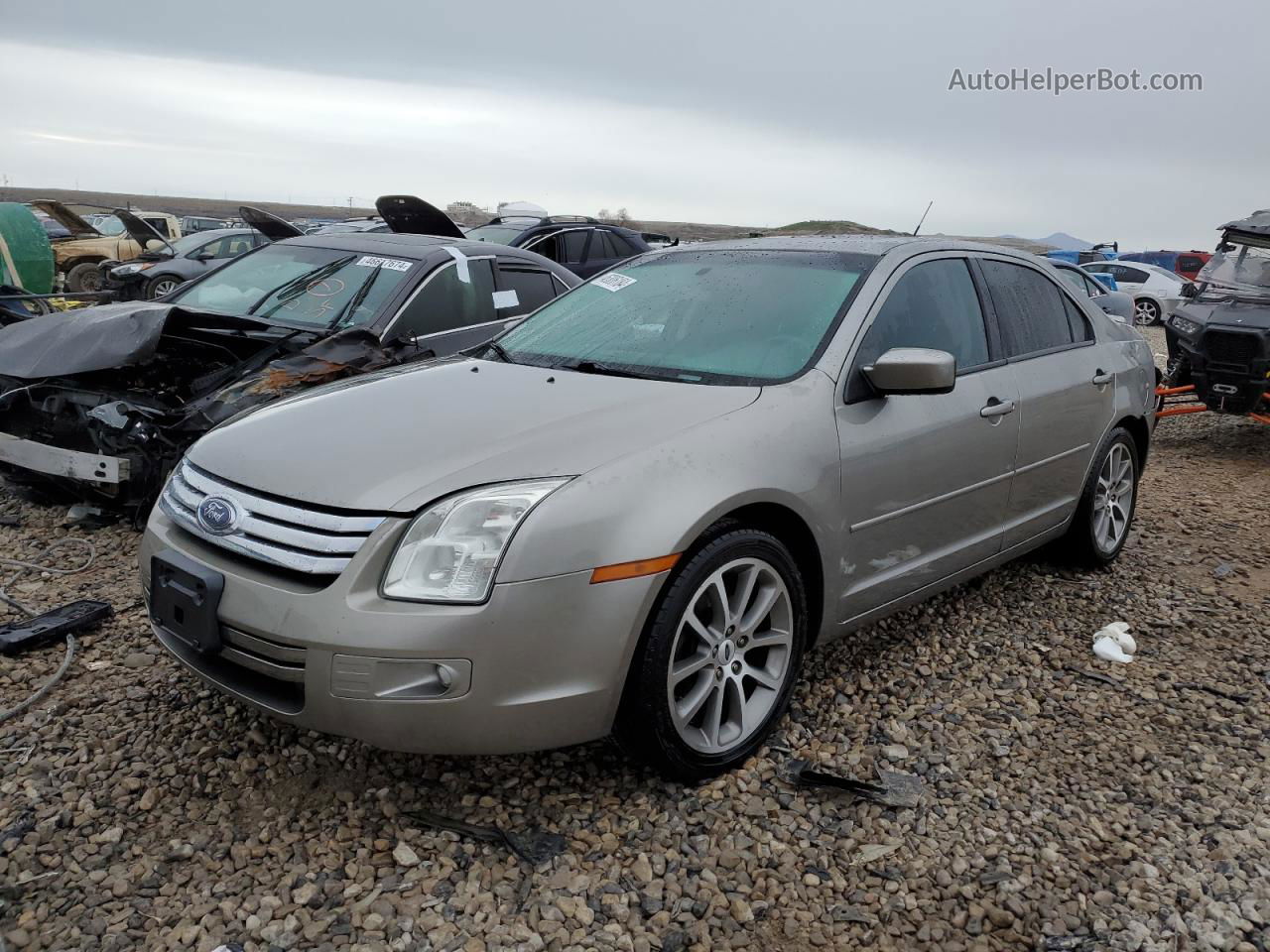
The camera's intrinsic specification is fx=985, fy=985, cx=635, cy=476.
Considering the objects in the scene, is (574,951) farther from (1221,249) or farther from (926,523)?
(1221,249)

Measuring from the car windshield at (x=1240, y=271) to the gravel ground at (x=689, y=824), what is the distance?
19.9ft

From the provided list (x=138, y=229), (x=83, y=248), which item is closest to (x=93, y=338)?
(x=138, y=229)

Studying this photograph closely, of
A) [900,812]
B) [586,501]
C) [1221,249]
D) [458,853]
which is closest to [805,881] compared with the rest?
[900,812]

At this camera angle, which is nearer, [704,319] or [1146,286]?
[704,319]

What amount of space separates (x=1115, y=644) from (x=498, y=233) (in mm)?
10968

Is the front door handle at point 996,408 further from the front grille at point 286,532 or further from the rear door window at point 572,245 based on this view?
the rear door window at point 572,245

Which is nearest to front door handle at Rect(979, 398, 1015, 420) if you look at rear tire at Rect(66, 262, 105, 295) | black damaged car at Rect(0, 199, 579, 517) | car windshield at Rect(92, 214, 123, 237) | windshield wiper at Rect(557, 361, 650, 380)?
windshield wiper at Rect(557, 361, 650, 380)

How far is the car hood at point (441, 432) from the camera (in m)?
2.56

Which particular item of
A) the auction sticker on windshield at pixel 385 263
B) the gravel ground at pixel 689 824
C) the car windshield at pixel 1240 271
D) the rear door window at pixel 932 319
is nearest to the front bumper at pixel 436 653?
the gravel ground at pixel 689 824

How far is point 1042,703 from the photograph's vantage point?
3574 mm

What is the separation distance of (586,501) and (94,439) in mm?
3455

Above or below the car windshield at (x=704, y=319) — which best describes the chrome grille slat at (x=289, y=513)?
below

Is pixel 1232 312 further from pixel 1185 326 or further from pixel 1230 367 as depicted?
pixel 1230 367

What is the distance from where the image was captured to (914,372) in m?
3.09
